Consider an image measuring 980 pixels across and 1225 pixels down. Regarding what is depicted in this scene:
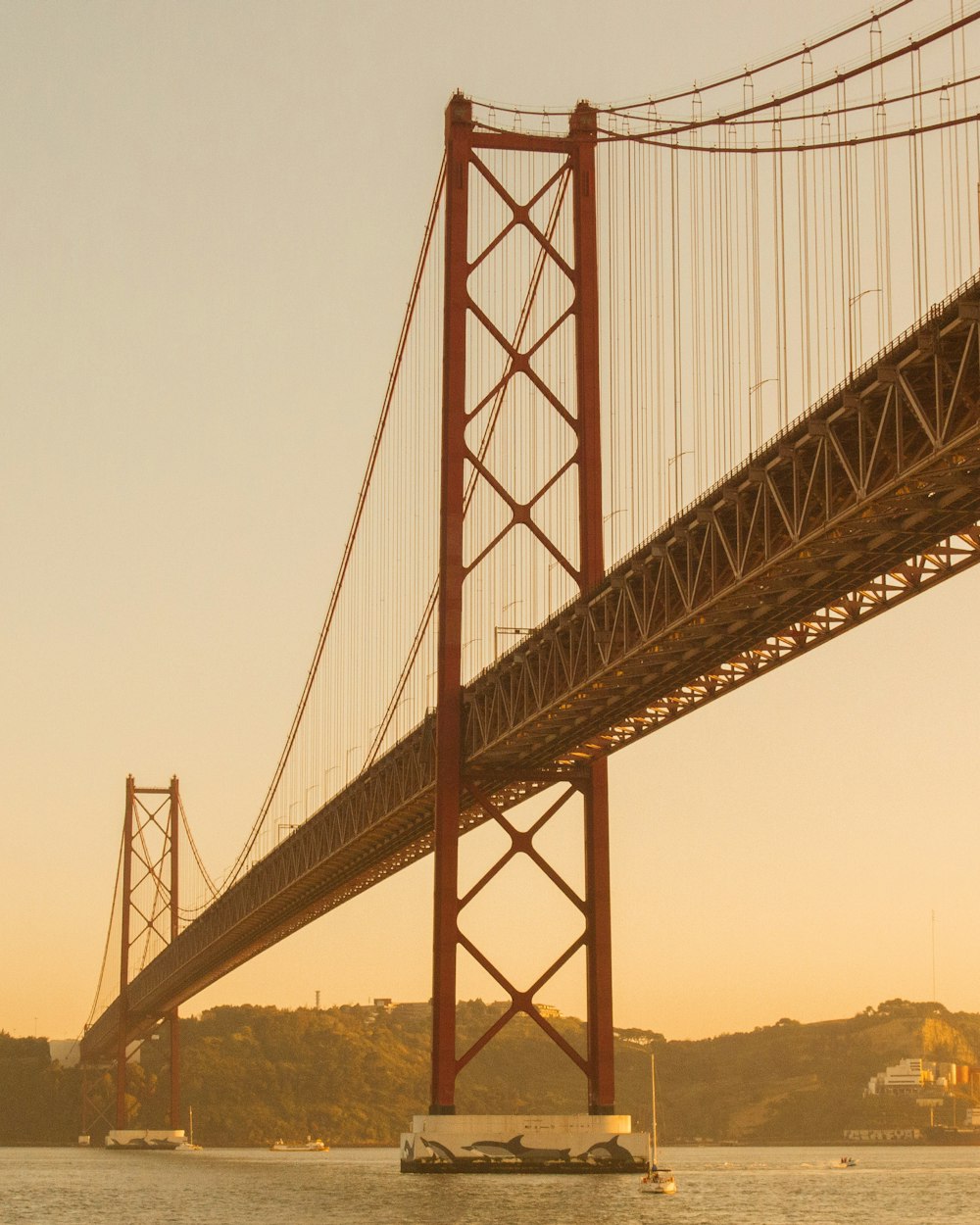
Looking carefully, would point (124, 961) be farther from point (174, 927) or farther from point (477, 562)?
point (477, 562)

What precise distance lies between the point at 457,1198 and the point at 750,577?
13438mm

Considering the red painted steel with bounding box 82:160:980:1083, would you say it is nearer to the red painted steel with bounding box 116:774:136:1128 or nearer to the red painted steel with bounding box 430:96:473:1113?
the red painted steel with bounding box 430:96:473:1113

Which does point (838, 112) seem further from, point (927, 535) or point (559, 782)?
point (559, 782)

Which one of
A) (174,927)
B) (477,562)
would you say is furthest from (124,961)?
(477,562)

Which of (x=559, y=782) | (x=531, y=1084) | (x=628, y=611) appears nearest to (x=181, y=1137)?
(x=531, y=1084)

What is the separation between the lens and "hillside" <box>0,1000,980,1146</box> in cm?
13138

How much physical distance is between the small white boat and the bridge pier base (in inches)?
3158

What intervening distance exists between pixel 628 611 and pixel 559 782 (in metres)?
8.43

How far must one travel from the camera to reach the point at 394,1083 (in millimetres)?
142125

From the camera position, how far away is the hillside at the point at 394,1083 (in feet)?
431

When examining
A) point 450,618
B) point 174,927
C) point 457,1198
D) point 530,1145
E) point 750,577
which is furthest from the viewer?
point 174,927

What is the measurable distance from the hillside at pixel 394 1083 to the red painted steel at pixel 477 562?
261 feet

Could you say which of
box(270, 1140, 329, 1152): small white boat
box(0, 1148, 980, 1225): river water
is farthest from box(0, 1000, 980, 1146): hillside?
box(0, 1148, 980, 1225): river water

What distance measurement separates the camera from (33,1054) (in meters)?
152
